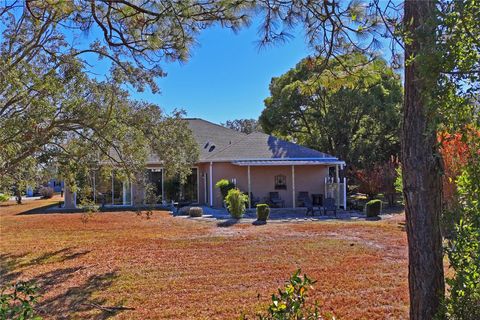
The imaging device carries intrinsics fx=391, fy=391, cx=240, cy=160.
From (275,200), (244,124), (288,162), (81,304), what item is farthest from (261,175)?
(244,124)

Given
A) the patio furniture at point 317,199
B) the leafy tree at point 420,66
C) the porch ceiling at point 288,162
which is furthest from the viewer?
the porch ceiling at point 288,162

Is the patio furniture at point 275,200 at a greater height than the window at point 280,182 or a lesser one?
lesser

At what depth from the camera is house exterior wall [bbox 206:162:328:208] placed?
21.6m

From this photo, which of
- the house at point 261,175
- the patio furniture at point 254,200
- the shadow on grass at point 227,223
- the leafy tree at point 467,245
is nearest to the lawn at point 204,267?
the shadow on grass at point 227,223

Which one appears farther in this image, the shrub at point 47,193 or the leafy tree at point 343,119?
the shrub at point 47,193

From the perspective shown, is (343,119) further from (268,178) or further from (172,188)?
(172,188)

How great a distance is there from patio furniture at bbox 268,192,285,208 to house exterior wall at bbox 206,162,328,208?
0.98 ft

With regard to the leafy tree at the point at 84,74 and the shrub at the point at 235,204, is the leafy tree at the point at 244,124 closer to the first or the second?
the shrub at the point at 235,204

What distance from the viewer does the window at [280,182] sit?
2164 cm

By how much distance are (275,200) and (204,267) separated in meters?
12.8

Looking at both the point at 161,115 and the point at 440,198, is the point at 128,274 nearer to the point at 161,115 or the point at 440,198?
the point at 161,115

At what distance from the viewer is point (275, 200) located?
20750mm

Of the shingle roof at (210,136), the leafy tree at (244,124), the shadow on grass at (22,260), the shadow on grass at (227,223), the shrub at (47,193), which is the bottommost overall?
the shadow on grass at (22,260)

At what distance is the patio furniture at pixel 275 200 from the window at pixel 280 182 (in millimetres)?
488
